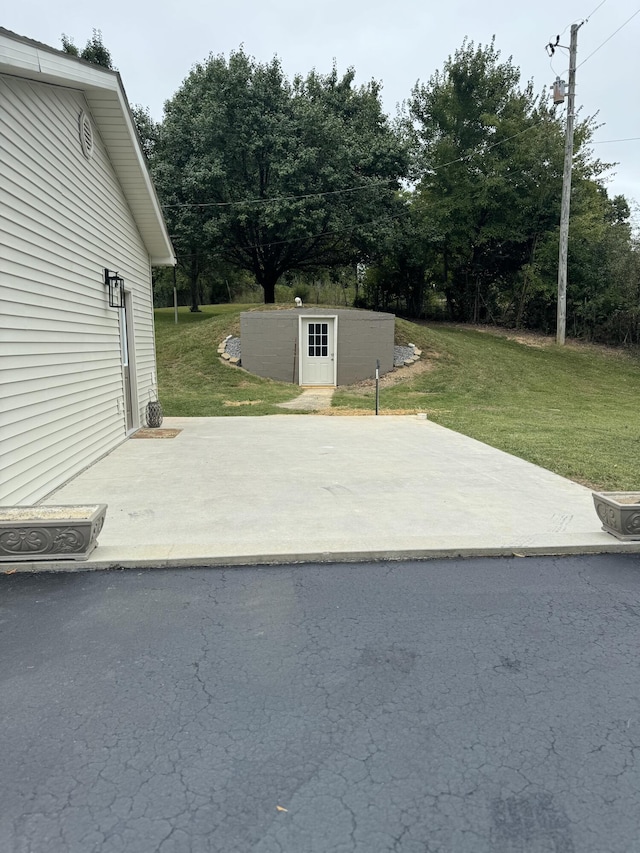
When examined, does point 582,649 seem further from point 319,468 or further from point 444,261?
point 444,261

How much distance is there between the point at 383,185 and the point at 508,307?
8.01 metres

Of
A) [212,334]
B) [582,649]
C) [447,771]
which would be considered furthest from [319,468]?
[212,334]

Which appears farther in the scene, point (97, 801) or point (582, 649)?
point (582, 649)

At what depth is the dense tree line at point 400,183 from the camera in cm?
2012

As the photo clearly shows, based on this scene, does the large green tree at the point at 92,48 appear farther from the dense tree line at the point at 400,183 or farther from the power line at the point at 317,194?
the power line at the point at 317,194

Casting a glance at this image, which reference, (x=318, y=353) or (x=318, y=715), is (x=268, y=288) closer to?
(x=318, y=353)

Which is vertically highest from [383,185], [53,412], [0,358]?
[383,185]

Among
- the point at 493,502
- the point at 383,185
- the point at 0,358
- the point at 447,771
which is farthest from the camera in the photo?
the point at 383,185

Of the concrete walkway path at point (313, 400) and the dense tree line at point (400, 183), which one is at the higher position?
the dense tree line at point (400, 183)

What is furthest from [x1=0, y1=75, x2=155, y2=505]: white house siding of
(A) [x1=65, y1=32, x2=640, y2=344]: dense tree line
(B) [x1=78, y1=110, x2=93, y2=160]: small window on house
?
(A) [x1=65, y1=32, x2=640, y2=344]: dense tree line

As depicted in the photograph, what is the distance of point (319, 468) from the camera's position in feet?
19.9

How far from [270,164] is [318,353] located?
351 inches

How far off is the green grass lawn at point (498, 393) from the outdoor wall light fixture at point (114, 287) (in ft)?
12.9

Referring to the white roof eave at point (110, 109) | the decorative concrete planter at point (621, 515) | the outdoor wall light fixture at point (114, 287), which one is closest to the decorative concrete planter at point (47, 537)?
the white roof eave at point (110, 109)
